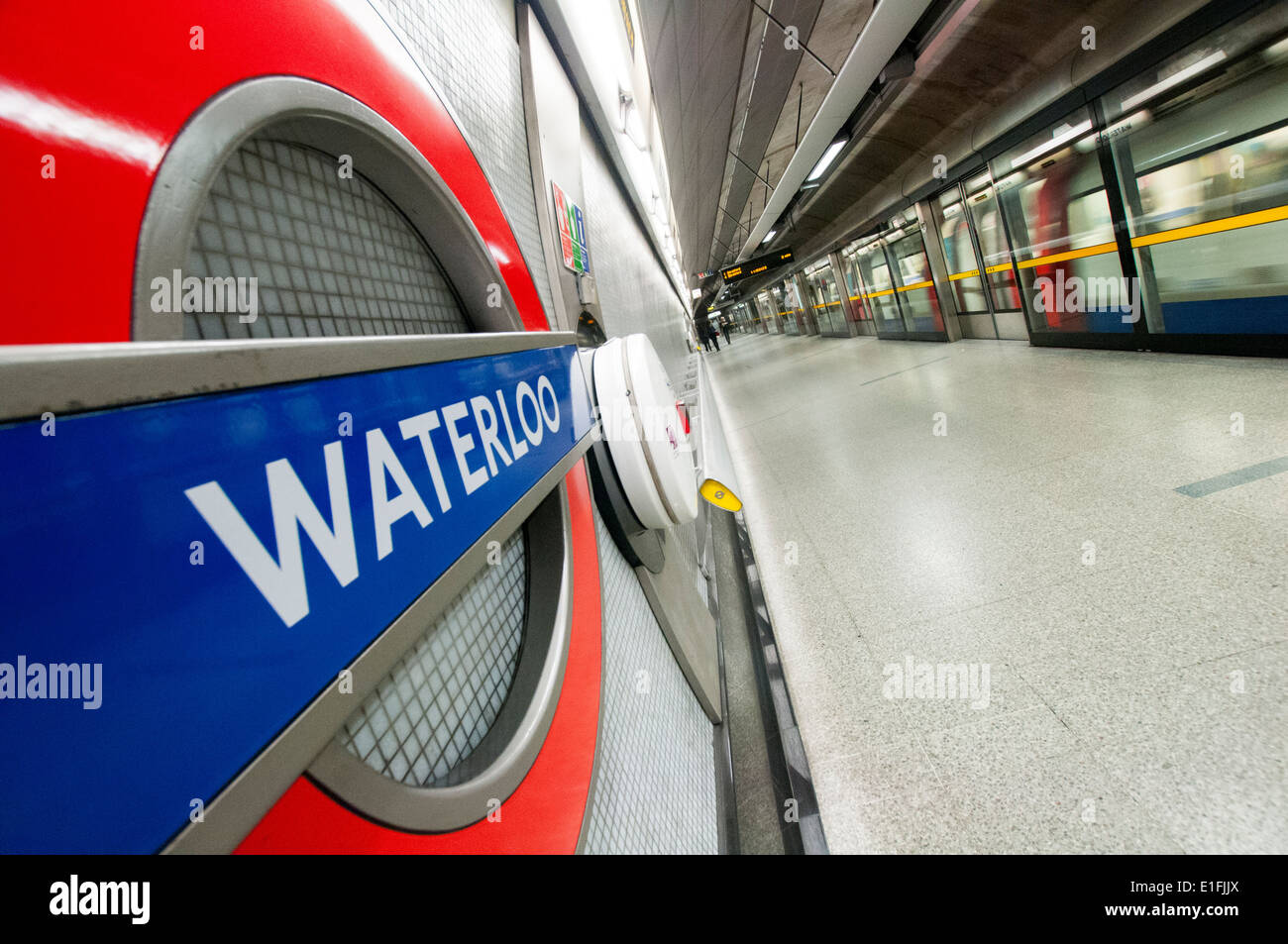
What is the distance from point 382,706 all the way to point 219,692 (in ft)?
1.13

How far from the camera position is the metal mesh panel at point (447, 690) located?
58cm

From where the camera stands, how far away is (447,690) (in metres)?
0.74

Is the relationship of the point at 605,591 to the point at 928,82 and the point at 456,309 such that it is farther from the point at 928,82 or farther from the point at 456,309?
the point at 928,82

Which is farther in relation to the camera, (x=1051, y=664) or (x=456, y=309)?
(x=1051, y=664)

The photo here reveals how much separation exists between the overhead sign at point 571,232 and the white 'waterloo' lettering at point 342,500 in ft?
4.06

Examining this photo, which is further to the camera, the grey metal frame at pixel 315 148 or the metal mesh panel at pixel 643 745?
the metal mesh panel at pixel 643 745

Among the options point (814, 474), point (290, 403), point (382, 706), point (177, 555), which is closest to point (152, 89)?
point (290, 403)

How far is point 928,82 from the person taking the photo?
21.2ft

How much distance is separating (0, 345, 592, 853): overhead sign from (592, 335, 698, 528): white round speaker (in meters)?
0.86

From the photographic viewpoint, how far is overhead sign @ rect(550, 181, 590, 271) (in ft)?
5.73

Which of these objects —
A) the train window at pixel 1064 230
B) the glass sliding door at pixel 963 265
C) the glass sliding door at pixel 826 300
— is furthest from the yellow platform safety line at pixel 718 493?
the glass sliding door at pixel 826 300

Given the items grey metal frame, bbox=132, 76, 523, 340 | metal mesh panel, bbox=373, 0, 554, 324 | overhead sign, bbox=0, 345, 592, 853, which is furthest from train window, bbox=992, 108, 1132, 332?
overhead sign, bbox=0, 345, 592, 853

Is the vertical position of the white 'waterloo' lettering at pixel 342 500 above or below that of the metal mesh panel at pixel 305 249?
below

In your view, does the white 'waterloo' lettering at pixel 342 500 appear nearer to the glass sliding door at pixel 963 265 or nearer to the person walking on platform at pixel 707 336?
the glass sliding door at pixel 963 265
